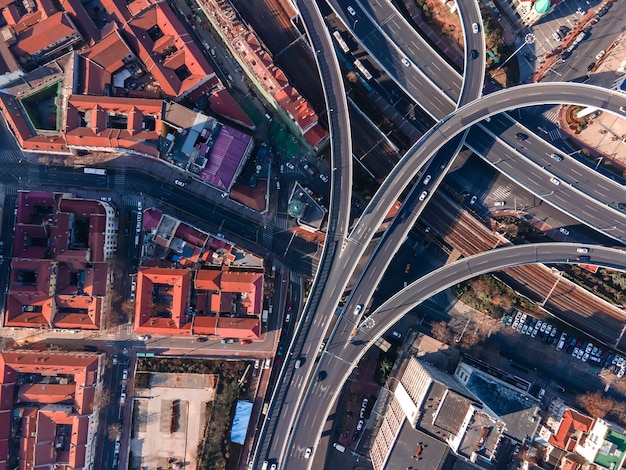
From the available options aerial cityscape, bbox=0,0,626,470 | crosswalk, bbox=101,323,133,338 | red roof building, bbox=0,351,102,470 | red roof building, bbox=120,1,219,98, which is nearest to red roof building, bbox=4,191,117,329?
aerial cityscape, bbox=0,0,626,470

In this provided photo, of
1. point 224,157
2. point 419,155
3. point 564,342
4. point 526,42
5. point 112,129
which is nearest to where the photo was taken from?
point 224,157

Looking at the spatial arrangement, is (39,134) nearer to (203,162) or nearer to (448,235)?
(203,162)

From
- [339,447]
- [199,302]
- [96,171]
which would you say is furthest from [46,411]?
[339,447]

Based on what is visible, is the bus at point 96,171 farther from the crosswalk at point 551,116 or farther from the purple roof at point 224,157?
the crosswalk at point 551,116

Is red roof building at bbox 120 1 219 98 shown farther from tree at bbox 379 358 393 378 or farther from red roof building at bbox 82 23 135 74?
tree at bbox 379 358 393 378

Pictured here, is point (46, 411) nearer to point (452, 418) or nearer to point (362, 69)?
point (452, 418)

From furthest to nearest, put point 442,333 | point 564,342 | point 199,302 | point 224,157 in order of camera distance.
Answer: point 564,342 < point 442,333 < point 199,302 < point 224,157

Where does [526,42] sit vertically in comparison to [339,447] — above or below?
above

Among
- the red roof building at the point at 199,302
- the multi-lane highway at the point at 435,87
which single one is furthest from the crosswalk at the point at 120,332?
the multi-lane highway at the point at 435,87
